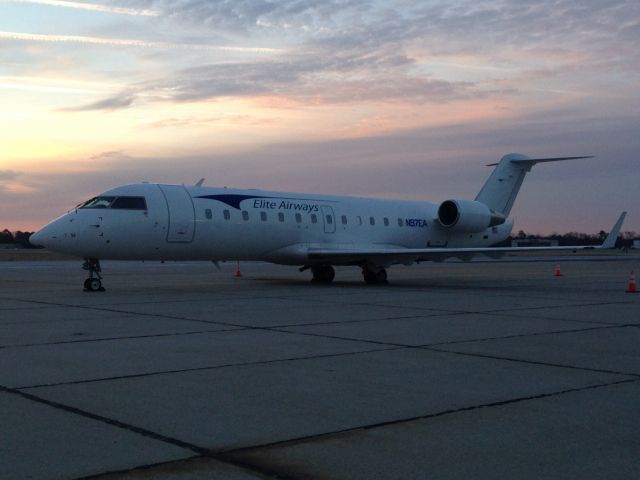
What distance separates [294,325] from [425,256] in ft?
37.6

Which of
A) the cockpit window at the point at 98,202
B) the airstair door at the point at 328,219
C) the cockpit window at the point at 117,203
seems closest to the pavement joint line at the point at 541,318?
the cockpit window at the point at 117,203

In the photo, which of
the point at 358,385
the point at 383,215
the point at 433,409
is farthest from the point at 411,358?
the point at 383,215

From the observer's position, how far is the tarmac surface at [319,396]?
4730mm

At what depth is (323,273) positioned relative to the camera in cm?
2461

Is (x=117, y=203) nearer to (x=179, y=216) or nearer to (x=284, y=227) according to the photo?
(x=179, y=216)

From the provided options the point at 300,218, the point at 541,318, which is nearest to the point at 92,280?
the point at 300,218

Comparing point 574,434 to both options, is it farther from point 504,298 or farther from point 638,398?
point 504,298

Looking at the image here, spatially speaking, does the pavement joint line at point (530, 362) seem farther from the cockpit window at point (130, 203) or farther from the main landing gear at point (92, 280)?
the cockpit window at point (130, 203)

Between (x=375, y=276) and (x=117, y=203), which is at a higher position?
(x=117, y=203)

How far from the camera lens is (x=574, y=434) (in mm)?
5340

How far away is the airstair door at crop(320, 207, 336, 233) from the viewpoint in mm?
23969

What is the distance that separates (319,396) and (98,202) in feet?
46.9

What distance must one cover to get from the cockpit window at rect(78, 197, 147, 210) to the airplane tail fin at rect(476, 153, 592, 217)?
44.6 ft

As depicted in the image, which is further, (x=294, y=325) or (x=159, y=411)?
(x=294, y=325)
